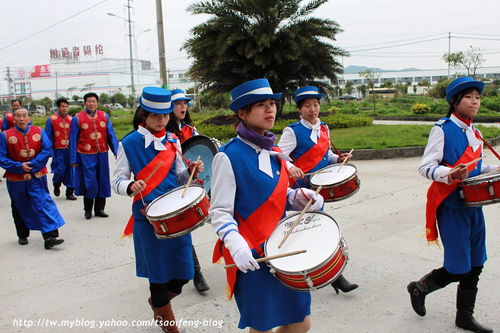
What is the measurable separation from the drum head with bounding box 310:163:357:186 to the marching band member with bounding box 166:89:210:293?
1434 mm

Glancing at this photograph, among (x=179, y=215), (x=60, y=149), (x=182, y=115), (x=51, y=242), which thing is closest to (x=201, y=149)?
(x=182, y=115)

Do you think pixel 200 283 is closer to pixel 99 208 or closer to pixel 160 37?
pixel 99 208

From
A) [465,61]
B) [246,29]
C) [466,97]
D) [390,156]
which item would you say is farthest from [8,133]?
[465,61]

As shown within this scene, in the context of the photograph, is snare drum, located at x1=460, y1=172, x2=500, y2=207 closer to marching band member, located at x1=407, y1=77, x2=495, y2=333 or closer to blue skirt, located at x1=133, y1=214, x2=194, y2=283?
marching band member, located at x1=407, y1=77, x2=495, y2=333

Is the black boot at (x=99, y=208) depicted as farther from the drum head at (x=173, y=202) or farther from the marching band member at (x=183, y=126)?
the drum head at (x=173, y=202)

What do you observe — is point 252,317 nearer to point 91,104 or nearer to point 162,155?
point 162,155

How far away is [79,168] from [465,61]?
139 ft

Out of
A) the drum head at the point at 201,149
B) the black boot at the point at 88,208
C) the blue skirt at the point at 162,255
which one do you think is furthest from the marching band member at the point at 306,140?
the black boot at the point at 88,208

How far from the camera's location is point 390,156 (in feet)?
42.6

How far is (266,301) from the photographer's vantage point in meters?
2.82

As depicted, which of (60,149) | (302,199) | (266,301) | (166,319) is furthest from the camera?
(60,149)

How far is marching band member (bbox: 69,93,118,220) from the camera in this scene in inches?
328

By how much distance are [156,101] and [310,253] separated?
2005 millimetres

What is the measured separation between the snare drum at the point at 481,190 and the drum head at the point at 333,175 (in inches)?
45.4
